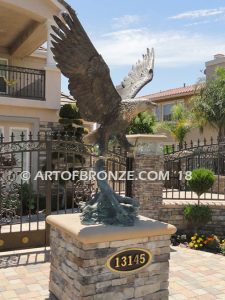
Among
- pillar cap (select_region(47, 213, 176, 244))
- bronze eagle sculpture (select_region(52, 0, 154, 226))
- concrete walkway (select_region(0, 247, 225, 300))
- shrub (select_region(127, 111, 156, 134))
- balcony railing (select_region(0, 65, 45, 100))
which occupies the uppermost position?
balcony railing (select_region(0, 65, 45, 100))

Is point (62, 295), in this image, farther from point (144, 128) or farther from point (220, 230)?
point (144, 128)

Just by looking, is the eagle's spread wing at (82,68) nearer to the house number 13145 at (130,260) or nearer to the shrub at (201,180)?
the house number 13145 at (130,260)

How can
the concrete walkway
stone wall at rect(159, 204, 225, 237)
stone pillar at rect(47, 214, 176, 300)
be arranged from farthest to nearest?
stone wall at rect(159, 204, 225, 237) < the concrete walkway < stone pillar at rect(47, 214, 176, 300)

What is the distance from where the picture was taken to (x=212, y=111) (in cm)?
1802

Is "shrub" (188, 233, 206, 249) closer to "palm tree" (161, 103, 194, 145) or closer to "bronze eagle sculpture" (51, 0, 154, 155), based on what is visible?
"bronze eagle sculpture" (51, 0, 154, 155)

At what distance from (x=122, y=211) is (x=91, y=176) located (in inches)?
215

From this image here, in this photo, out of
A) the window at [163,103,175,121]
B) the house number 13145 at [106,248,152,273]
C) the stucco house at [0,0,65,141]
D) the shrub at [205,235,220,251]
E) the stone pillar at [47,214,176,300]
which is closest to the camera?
the stone pillar at [47,214,176,300]

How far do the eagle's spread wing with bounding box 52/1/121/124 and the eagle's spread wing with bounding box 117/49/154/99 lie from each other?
0.60m

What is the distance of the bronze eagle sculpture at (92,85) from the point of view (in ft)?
13.1

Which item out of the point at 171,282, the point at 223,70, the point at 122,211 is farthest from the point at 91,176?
the point at 223,70

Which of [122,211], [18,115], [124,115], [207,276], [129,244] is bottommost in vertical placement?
[207,276]

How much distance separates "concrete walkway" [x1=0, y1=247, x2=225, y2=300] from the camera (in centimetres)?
522

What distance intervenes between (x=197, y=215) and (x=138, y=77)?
4790 mm

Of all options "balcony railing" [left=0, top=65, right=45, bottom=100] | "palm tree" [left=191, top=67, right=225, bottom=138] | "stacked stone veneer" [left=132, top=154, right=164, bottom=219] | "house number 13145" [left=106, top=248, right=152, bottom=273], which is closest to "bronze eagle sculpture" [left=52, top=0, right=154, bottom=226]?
"house number 13145" [left=106, top=248, right=152, bottom=273]
